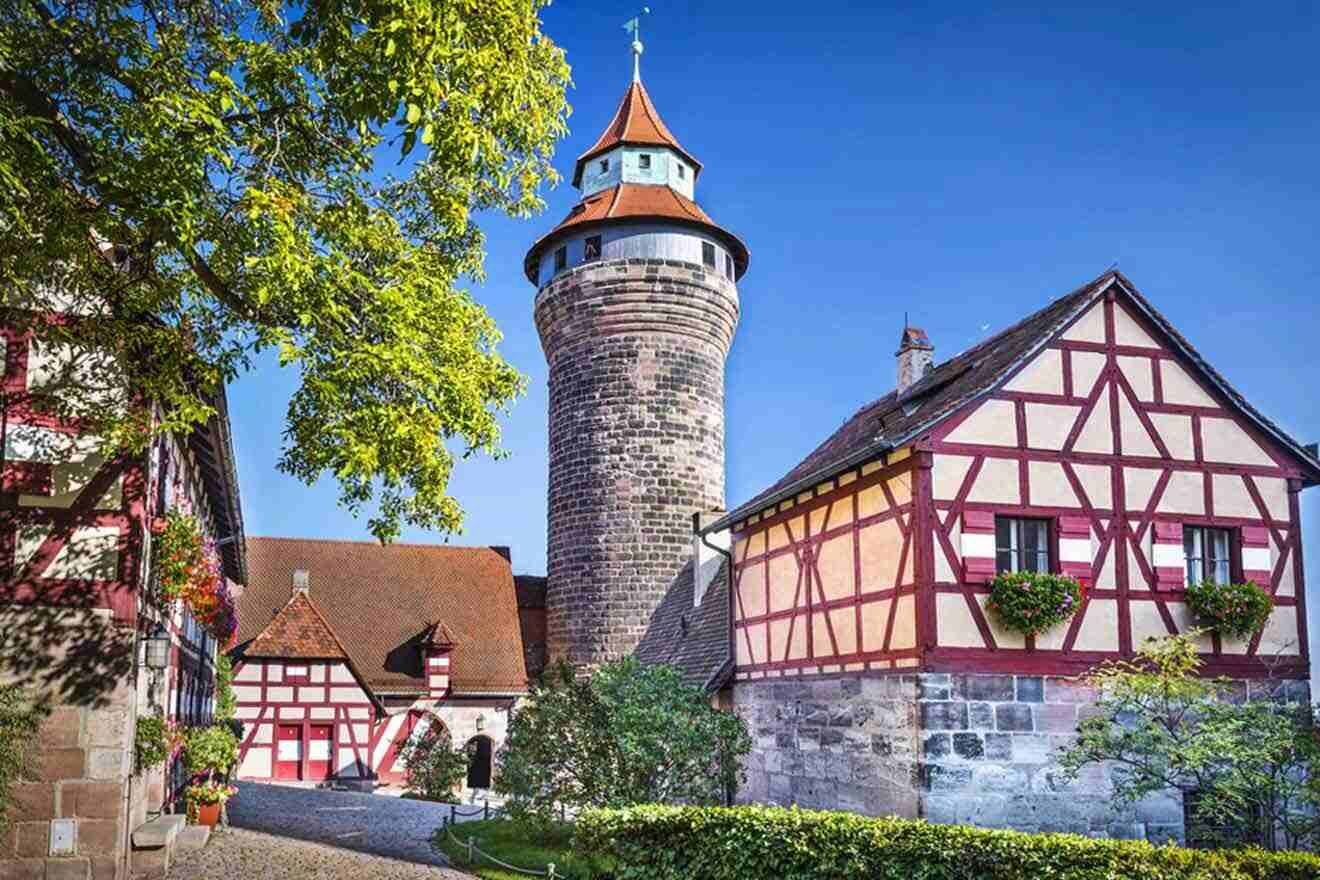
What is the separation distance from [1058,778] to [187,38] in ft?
36.0

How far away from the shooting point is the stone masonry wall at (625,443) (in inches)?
1069

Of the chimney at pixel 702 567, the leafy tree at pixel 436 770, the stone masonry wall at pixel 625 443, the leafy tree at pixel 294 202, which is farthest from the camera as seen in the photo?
the stone masonry wall at pixel 625 443

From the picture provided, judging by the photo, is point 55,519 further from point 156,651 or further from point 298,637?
point 298,637

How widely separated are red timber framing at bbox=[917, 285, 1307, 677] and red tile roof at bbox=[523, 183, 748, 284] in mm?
14129

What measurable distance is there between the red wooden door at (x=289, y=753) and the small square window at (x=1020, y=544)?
18.7 meters

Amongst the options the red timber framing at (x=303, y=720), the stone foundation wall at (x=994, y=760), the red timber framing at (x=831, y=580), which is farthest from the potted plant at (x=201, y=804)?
the red timber framing at (x=303, y=720)

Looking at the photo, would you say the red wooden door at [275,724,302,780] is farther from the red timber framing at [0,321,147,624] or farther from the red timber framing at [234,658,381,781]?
the red timber framing at [0,321,147,624]

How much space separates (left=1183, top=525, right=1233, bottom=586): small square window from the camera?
50.5 ft

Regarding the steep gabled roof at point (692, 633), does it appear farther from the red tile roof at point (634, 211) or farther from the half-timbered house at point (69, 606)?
the half-timbered house at point (69, 606)

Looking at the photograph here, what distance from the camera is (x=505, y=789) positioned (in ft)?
57.0

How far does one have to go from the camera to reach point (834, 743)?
1608 cm

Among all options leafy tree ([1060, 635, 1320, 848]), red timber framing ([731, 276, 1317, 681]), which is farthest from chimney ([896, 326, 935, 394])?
leafy tree ([1060, 635, 1320, 848])

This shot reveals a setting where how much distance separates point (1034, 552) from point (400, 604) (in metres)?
21.1

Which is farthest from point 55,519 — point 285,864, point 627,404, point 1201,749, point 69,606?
point 627,404
